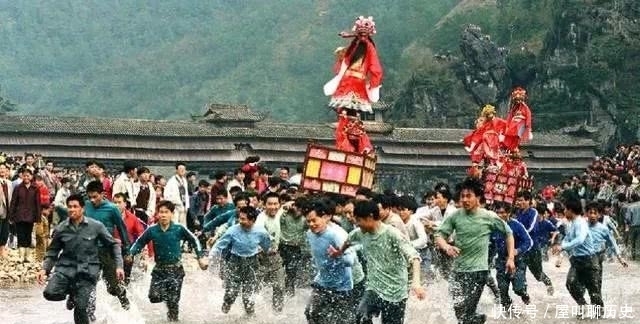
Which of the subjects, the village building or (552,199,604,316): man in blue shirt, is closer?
(552,199,604,316): man in blue shirt

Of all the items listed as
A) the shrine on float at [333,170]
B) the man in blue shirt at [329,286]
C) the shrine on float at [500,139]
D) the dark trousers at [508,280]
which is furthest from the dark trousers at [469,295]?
the shrine on float at [500,139]

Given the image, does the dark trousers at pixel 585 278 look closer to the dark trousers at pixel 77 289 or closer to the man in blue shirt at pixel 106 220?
the man in blue shirt at pixel 106 220

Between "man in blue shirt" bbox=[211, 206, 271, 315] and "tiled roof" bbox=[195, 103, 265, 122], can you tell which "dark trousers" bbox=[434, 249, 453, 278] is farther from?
"tiled roof" bbox=[195, 103, 265, 122]

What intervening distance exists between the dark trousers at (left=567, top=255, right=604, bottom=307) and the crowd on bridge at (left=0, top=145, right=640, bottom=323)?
0.6 inches

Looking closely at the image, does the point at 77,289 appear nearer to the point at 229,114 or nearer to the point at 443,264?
the point at 443,264

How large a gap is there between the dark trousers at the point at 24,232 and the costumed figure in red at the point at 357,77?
4688mm

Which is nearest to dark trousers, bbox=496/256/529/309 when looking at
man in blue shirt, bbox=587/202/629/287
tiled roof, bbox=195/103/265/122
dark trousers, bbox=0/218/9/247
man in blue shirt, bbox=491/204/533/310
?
man in blue shirt, bbox=491/204/533/310

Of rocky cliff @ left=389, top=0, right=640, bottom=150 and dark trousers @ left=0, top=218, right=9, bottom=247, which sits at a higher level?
rocky cliff @ left=389, top=0, right=640, bottom=150

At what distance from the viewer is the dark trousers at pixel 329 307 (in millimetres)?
10438

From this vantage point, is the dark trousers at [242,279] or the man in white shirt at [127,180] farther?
the man in white shirt at [127,180]

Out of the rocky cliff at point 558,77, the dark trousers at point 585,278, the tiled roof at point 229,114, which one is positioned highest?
the rocky cliff at point 558,77

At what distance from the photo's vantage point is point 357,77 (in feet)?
63.0

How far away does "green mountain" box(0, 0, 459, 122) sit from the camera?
10925 centimetres

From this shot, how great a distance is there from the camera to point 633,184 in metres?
25.5
